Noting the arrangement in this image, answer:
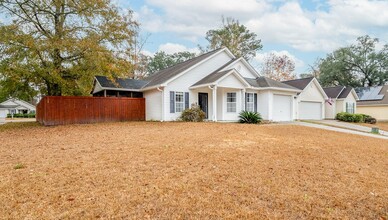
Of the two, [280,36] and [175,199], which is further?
[280,36]

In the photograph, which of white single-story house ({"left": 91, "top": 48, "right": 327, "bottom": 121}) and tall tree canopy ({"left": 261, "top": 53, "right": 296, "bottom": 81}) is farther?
tall tree canopy ({"left": 261, "top": 53, "right": 296, "bottom": 81})

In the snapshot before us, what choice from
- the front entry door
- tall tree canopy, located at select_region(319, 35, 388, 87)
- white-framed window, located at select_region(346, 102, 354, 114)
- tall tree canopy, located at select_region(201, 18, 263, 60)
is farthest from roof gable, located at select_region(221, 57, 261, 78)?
tall tree canopy, located at select_region(319, 35, 388, 87)

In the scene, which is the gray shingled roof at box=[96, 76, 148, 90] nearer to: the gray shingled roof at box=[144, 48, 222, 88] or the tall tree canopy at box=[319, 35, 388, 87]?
the gray shingled roof at box=[144, 48, 222, 88]

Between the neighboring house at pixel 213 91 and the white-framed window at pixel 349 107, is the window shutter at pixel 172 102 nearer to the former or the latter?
the neighboring house at pixel 213 91

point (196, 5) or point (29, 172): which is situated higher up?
point (196, 5)

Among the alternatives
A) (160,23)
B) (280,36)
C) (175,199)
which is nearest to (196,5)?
(160,23)

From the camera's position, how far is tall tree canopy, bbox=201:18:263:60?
3756 cm

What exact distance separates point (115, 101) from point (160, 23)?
12789 mm

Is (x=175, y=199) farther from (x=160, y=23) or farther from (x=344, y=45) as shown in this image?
(x=344, y=45)

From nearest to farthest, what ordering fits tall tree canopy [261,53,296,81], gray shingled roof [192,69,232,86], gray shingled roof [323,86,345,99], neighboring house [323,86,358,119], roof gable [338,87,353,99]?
1. gray shingled roof [192,69,232,86]
2. neighboring house [323,86,358,119]
3. roof gable [338,87,353,99]
4. gray shingled roof [323,86,345,99]
5. tall tree canopy [261,53,296,81]

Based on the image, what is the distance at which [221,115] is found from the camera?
60.0 ft

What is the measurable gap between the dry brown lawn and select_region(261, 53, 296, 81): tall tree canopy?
34.2m

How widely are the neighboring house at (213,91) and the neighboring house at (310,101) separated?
3.50 meters

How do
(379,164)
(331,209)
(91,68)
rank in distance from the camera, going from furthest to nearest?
(91,68), (379,164), (331,209)
